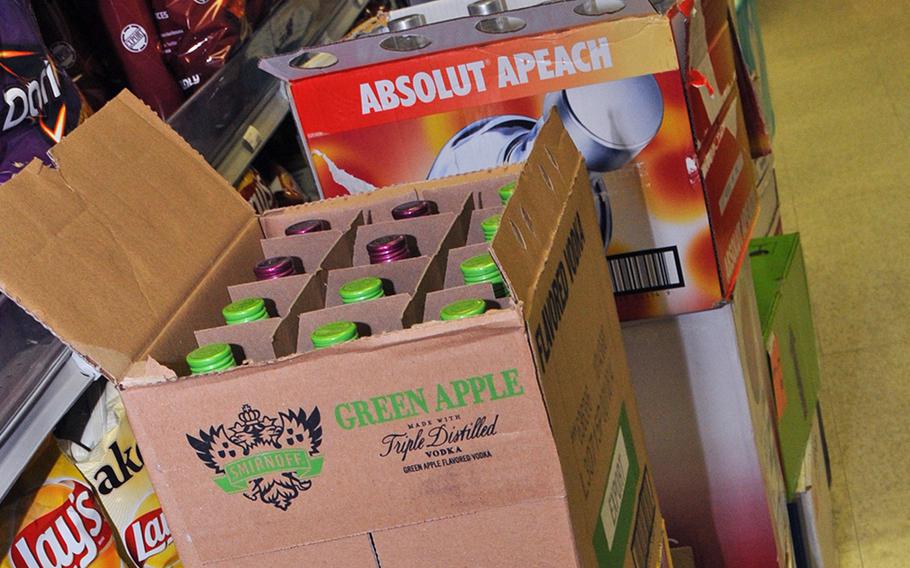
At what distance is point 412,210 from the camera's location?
1233 millimetres

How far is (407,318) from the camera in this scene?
3.18 feet

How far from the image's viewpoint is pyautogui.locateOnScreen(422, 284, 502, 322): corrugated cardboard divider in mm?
991

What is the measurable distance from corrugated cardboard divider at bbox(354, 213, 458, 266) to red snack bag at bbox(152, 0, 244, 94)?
839 millimetres

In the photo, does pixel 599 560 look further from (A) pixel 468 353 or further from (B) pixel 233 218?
(B) pixel 233 218

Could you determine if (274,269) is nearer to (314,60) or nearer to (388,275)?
(388,275)

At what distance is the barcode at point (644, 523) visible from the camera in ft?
3.92

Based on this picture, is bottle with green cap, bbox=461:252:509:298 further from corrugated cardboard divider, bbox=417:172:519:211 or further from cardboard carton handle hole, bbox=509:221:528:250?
corrugated cardboard divider, bbox=417:172:519:211

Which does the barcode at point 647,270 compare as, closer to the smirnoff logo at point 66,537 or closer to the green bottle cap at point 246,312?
the green bottle cap at point 246,312

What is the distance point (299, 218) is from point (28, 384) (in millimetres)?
358

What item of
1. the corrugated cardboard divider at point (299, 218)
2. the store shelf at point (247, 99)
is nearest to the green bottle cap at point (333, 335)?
the corrugated cardboard divider at point (299, 218)

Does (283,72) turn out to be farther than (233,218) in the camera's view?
A: Yes

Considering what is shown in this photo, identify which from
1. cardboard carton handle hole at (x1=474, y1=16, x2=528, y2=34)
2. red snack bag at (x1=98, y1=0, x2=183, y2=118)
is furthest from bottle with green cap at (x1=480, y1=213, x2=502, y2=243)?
red snack bag at (x1=98, y1=0, x2=183, y2=118)

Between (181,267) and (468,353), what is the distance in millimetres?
368

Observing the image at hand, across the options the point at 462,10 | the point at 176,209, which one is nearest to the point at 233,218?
the point at 176,209
